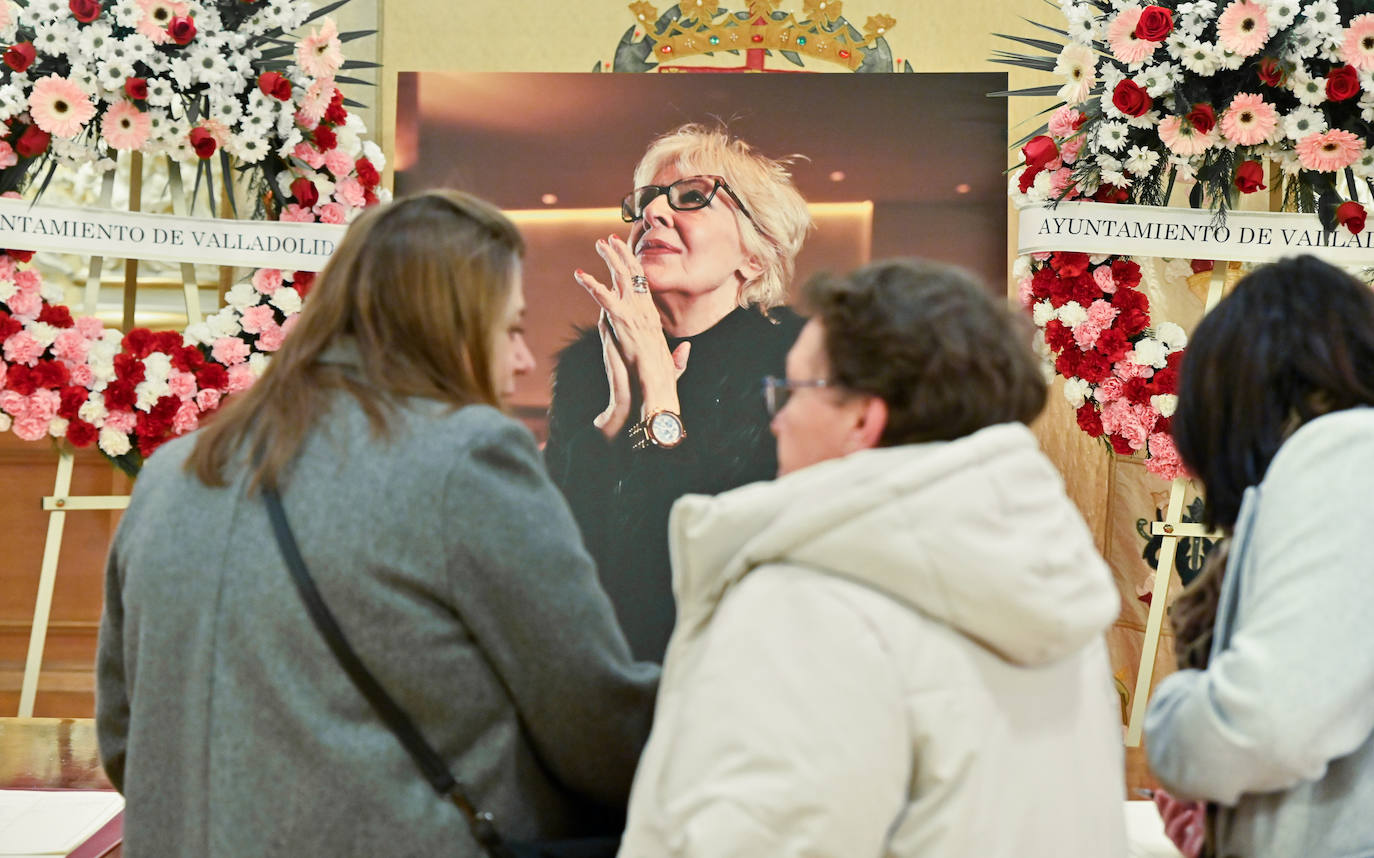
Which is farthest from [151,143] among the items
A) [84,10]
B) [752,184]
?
[752,184]

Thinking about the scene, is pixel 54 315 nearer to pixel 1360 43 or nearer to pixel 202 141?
pixel 202 141

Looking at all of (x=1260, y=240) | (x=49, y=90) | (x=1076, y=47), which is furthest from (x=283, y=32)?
(x=1260, y=240)

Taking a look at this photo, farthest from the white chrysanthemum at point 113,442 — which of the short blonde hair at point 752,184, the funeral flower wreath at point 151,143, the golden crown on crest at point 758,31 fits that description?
the golden crown on crest at point 758,31

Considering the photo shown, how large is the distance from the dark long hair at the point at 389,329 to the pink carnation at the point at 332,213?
9.94 feet

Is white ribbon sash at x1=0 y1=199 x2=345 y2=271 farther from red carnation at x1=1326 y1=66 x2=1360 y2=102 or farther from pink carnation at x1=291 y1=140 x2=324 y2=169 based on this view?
red carnation at x1=1326 y1=66 x2=1360 y2=102

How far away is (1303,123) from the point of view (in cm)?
392

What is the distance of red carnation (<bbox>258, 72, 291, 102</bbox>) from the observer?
13.9 feet

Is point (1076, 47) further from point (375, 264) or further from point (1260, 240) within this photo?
point (375, 264)

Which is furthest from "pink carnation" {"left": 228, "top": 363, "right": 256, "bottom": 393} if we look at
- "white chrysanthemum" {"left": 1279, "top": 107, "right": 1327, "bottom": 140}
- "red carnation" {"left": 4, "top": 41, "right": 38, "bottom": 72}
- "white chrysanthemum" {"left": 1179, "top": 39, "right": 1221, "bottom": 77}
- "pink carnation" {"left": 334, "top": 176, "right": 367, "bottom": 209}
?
"white chrysanthemum" {"left": 1279, "top": 107, "right": 1327, "bottom": 140}

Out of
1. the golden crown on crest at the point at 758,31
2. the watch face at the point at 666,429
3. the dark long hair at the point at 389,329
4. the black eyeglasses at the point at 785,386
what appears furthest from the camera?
the golden crown on crest at the point at 758,31

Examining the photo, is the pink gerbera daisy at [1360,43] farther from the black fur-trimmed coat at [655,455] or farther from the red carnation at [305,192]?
the red carnation at [305,192]

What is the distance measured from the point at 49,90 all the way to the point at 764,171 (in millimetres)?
2369

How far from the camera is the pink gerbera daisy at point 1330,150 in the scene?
3889 millimetres

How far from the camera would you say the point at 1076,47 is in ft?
13.6
